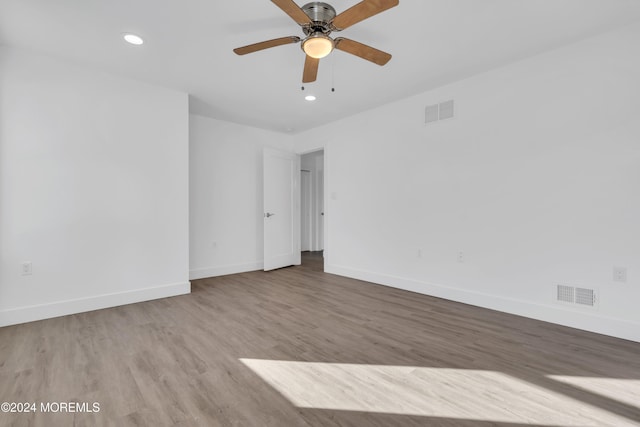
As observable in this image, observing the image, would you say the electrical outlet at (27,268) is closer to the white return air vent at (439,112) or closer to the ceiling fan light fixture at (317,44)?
the ceiling fan light fixture at (317,44)

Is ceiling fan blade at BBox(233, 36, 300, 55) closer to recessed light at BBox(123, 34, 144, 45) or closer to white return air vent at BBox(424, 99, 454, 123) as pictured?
recessed light at BBox(123, 34, 144, 45)

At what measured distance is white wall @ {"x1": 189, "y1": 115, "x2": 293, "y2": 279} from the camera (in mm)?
4664

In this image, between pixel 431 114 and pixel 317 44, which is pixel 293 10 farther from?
pixel 431 114

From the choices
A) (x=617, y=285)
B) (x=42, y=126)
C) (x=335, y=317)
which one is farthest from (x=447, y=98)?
(x=42, y=126)

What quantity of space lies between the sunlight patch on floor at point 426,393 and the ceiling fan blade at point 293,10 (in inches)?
92.5

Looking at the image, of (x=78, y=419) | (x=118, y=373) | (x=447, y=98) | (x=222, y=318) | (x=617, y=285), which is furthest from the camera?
(x=447, y=98)

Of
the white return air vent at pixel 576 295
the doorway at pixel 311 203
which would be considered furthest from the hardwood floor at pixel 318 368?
the doorway at pixel 311 203

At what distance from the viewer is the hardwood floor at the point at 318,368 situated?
1.55m

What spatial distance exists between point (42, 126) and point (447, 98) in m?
4.51

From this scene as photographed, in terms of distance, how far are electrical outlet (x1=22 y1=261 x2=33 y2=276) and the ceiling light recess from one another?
2392 mm

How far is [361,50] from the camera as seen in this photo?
2219 millimetres

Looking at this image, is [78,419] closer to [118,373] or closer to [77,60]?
[118,373]

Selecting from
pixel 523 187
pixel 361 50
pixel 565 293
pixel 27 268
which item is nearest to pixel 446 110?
pixel 523 187

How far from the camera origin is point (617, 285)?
8.15 feet
